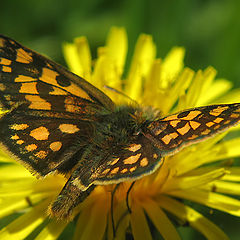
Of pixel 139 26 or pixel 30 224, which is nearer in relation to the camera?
pixel 30 224

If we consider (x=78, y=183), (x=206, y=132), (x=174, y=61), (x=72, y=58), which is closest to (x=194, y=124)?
(x=206, y=132)

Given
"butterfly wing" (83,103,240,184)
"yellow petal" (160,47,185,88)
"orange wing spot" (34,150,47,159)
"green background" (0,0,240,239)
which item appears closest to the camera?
"butterfly wing" (83,103,240,184)

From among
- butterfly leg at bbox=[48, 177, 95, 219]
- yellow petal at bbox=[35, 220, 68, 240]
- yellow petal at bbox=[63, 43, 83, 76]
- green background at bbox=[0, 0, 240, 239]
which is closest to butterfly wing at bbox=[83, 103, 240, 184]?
butterfly leg at bbox=[48, 177, 95, 219]

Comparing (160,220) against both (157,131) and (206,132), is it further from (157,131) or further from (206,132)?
(206,132)

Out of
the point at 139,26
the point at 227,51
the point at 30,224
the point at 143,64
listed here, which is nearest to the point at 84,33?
the point at 139,26

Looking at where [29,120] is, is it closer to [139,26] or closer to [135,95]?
[135,95]

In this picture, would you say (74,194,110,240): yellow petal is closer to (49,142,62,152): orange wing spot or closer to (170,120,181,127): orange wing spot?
(49,142,62,152): orange wing spot

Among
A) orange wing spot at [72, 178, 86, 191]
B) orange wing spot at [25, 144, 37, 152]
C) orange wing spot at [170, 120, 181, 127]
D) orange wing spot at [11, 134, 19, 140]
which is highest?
orange wing spot at [11, 134, 19, 140]
